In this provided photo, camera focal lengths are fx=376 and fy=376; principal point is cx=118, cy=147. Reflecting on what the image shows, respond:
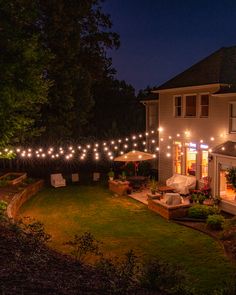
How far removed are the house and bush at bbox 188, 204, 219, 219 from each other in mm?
1373

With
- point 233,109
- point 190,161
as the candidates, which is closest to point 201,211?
point 233,109

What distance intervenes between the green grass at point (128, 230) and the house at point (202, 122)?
3697 mm

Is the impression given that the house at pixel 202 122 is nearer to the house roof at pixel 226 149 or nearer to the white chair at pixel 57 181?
the house roof at pixel 226 149

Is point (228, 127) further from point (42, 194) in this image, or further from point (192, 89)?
point (42, 194)

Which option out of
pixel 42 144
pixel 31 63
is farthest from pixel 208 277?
pixel 42 144

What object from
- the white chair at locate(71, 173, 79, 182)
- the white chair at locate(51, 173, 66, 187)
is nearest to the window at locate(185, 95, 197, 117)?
the white chair at locate(71, 173, 79, 182)

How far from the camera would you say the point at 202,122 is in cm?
1867

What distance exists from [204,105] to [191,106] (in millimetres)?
1084

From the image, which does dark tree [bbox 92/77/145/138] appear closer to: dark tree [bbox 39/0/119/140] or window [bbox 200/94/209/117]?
dark tree [bbox 39/0/119/140]

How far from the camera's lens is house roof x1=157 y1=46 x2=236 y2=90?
17875mm

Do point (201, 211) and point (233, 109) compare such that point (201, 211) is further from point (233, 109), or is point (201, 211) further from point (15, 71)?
point (15, 71)

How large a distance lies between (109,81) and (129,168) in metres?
14.7

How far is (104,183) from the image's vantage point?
2316 cm

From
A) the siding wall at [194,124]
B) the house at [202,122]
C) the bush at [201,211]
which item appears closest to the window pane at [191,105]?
the house at [202,122]
